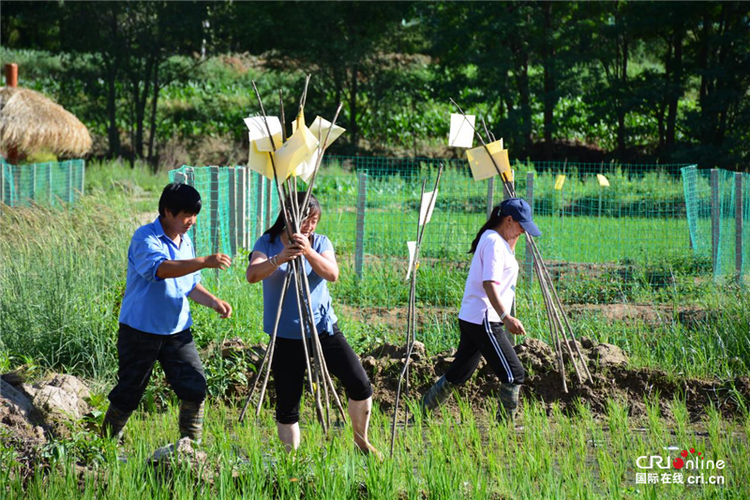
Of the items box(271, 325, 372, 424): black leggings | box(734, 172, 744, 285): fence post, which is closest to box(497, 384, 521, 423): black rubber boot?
box(271, 325, 372, 424): black leggings

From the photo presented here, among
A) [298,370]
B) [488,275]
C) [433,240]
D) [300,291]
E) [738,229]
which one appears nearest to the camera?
[300,291]

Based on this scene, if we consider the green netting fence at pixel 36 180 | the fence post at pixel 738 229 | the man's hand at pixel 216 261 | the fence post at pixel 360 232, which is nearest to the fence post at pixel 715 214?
the fence post at pixel 738 229

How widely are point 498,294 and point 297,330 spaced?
1.25 meters

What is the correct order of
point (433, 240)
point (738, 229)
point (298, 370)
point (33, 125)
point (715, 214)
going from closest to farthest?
point (298, 370) < point (738, 229) < point (715, 214) < point (433, 240) < point (33, 125)

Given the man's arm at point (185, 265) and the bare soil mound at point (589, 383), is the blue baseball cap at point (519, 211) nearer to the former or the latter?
the bare soil mound at point (589, 383)

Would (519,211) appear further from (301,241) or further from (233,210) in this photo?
(233,210)

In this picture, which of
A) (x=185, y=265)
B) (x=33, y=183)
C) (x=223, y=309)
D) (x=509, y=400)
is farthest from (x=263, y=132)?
(x=33, y=183)

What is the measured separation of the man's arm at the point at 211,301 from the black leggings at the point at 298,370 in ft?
0.93

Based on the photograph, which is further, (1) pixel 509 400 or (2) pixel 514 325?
(1) pixel 509 400

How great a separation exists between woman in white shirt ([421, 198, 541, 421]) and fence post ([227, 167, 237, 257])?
12.2ft

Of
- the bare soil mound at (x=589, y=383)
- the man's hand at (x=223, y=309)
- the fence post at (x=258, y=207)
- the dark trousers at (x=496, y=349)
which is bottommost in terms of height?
the bare soil mound at (x=589, y=383)

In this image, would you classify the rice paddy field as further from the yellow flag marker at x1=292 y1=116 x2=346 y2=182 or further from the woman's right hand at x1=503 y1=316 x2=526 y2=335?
the yellow flag marker at x1=292 y1=116 x2=346 y2=182

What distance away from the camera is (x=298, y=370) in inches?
155

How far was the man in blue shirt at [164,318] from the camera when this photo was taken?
12.6 ft
